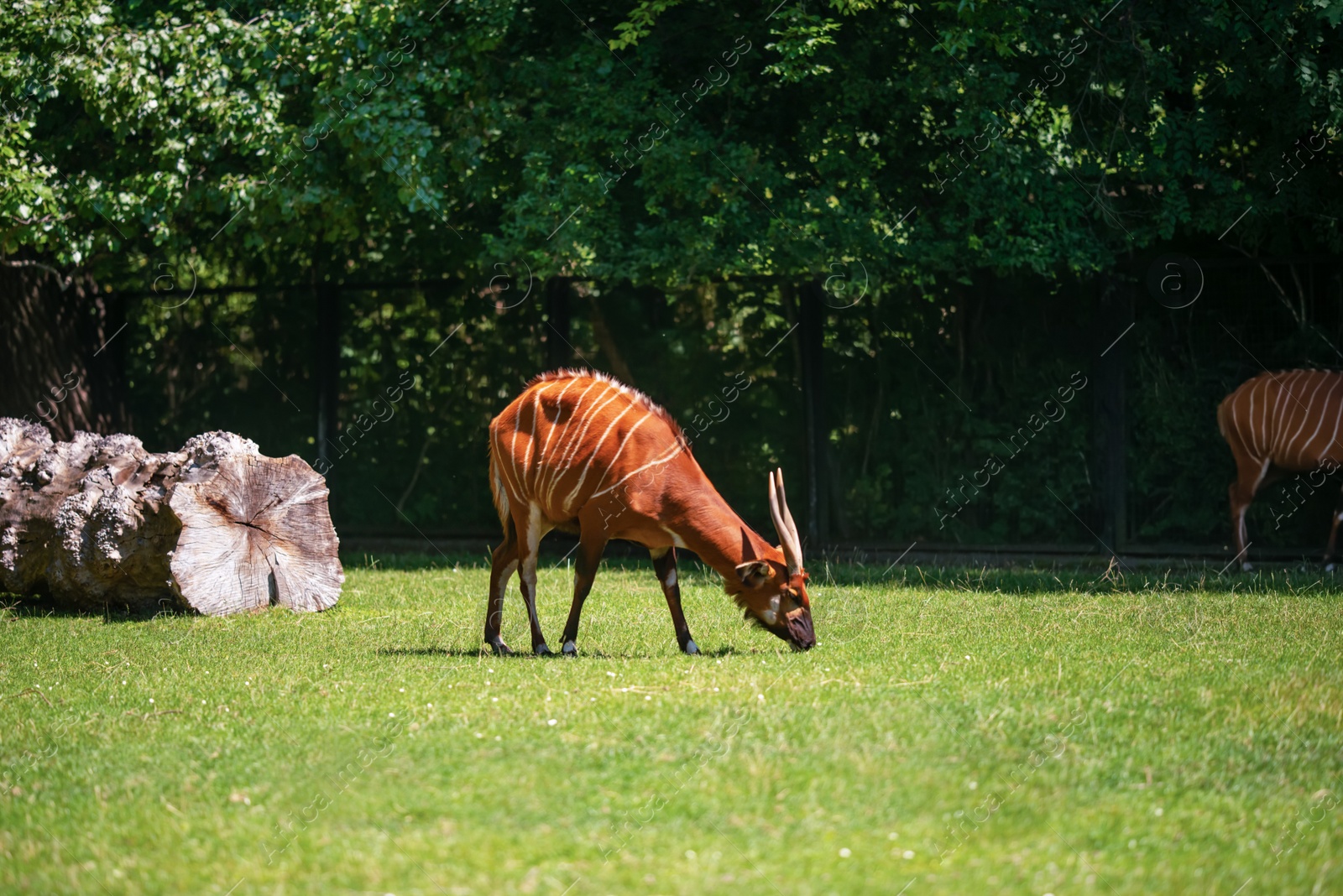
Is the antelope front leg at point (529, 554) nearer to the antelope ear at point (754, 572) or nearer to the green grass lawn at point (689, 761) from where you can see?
the green grass lawn at point (689, 761)

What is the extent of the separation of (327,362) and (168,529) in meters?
5.00

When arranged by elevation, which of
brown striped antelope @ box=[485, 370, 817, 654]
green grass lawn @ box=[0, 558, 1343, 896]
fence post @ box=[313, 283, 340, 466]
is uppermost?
fence post @ box=[313, 283, 340, 466]

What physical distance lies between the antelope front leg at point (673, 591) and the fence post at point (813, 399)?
5161mm

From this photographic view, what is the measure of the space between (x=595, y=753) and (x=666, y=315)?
28.3 feet

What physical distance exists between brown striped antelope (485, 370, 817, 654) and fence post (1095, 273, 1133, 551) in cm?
577

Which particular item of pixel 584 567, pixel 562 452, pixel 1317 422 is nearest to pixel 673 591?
pixel 584 567

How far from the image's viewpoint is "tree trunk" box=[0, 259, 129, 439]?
1335 centimetres

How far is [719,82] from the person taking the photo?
1204cm

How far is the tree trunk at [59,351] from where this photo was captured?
1335 cm

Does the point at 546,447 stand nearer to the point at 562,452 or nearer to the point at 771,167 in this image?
the point at 562,452

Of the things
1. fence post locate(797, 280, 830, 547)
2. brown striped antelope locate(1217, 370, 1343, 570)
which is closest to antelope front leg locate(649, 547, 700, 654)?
fence post locate(797, 280, 830, 547)

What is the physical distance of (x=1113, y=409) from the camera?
12.3 m

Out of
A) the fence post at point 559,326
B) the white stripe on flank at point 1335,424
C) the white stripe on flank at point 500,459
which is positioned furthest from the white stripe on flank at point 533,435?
the white stripe on flank at point 1335,424

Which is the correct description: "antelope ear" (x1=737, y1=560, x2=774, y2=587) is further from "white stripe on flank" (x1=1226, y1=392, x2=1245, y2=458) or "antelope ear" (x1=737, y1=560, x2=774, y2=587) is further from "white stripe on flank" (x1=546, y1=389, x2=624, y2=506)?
"white stripe on flank" (x1=1226, y1=392, x2=1245, y2=458)
